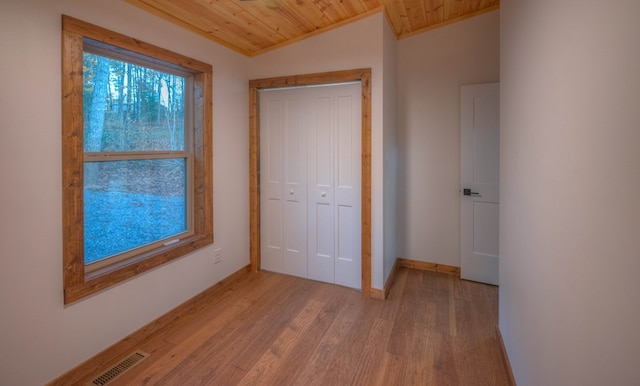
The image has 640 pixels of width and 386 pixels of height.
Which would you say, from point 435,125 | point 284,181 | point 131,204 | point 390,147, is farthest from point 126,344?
point 435,125

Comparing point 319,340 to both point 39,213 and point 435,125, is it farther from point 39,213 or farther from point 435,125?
point 435,125

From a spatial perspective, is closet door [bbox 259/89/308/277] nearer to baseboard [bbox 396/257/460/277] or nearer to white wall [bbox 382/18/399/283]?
white wall [bbox 382/18/399/283]

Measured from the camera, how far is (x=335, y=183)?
123 inches

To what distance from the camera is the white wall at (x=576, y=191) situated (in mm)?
734


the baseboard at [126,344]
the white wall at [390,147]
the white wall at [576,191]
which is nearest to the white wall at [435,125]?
the white wall at [390,147]

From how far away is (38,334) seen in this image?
168cm

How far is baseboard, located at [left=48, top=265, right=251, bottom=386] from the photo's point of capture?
1.83m

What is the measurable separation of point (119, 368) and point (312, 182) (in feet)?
6.87

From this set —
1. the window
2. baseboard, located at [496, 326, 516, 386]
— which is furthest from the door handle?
the window

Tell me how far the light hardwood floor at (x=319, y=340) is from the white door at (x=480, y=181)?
0.27 meters

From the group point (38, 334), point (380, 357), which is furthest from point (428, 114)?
point (38, 334)

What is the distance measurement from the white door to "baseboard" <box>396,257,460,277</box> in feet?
0.45

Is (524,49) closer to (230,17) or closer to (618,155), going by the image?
(618,155)

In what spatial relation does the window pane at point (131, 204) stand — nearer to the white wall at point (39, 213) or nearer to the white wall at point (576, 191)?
the white wall at point (39, 213)
